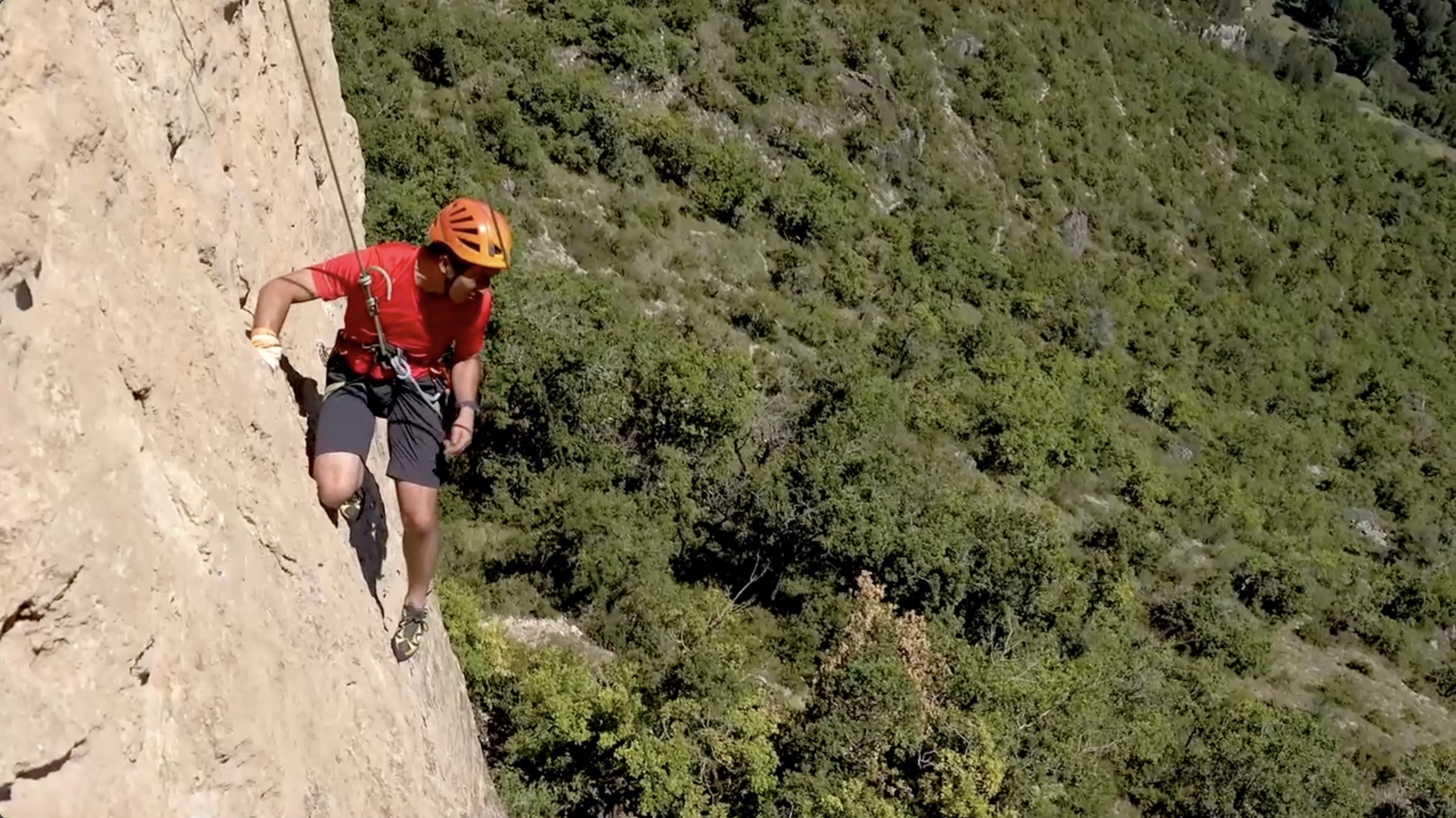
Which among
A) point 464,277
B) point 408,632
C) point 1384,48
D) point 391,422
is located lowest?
point 1384,48

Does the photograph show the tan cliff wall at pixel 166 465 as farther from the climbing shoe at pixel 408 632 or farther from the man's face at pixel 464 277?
the man's face at pixel 464 277

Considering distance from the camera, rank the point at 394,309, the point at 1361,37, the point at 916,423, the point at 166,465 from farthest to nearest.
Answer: the point at 1361,37, the point at 916,423, the point at 394,309, the point at 166,465

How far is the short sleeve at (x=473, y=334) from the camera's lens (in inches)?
269

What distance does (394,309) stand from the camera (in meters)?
6.50

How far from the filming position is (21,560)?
3738 millimetres

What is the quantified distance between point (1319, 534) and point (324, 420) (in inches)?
2945

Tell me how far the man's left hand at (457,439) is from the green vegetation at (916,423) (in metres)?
15.2

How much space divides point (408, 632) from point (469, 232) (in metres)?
2.97

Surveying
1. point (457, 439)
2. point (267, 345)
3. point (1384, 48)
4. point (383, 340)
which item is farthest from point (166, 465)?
point (1384, 48)

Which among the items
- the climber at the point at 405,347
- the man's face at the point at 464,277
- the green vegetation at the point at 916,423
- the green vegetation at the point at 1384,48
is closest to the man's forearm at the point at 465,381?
the climber at the point at 405,347

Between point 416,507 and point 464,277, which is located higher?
point 464,277

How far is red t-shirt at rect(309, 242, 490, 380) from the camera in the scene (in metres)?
6.32

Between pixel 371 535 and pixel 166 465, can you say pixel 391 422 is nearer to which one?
pixel 371 535

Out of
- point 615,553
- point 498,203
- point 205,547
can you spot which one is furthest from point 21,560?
point 498,203
